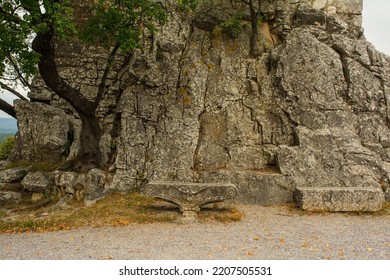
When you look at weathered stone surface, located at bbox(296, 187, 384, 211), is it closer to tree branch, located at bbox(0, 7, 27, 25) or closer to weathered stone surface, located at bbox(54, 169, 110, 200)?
weathered stone surface, located at bbox(54, 169, 110, 200)

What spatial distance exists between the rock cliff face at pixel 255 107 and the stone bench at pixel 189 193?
1.95 meters

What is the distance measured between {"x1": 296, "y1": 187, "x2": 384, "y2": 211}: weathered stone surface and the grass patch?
8.05 feet

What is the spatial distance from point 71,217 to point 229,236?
4.90m

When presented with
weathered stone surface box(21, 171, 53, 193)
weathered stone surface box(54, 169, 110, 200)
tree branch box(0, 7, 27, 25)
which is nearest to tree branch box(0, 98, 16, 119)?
weathered stone surface box(21, 171, 53, 193)

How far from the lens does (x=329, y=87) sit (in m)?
12.1

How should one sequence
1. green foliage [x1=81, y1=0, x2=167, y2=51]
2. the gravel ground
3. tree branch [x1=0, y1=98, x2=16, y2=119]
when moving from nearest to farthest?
the gravel ground < green foliage [x1=81, y1=0, x2=167, y2=51] < tree branch [x1=0, y1=98, x2=16, y2=119]

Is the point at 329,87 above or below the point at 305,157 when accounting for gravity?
above

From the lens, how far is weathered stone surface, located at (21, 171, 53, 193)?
1180 cm

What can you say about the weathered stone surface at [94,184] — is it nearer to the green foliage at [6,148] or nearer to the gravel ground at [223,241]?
the gravel ground at [223,241]

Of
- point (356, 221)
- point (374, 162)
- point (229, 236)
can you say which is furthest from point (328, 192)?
point (229, 236)

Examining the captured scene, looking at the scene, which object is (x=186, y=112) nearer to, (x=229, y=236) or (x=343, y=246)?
(x=229, y=236)

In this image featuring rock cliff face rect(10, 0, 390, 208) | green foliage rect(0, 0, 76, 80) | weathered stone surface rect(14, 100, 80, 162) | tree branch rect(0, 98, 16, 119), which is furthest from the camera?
tree branch rect(0, 98, 16, 119)

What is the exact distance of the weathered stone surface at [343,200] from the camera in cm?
967

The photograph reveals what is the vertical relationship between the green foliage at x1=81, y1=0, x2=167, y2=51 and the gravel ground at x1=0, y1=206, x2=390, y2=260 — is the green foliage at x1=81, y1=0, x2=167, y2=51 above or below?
above
